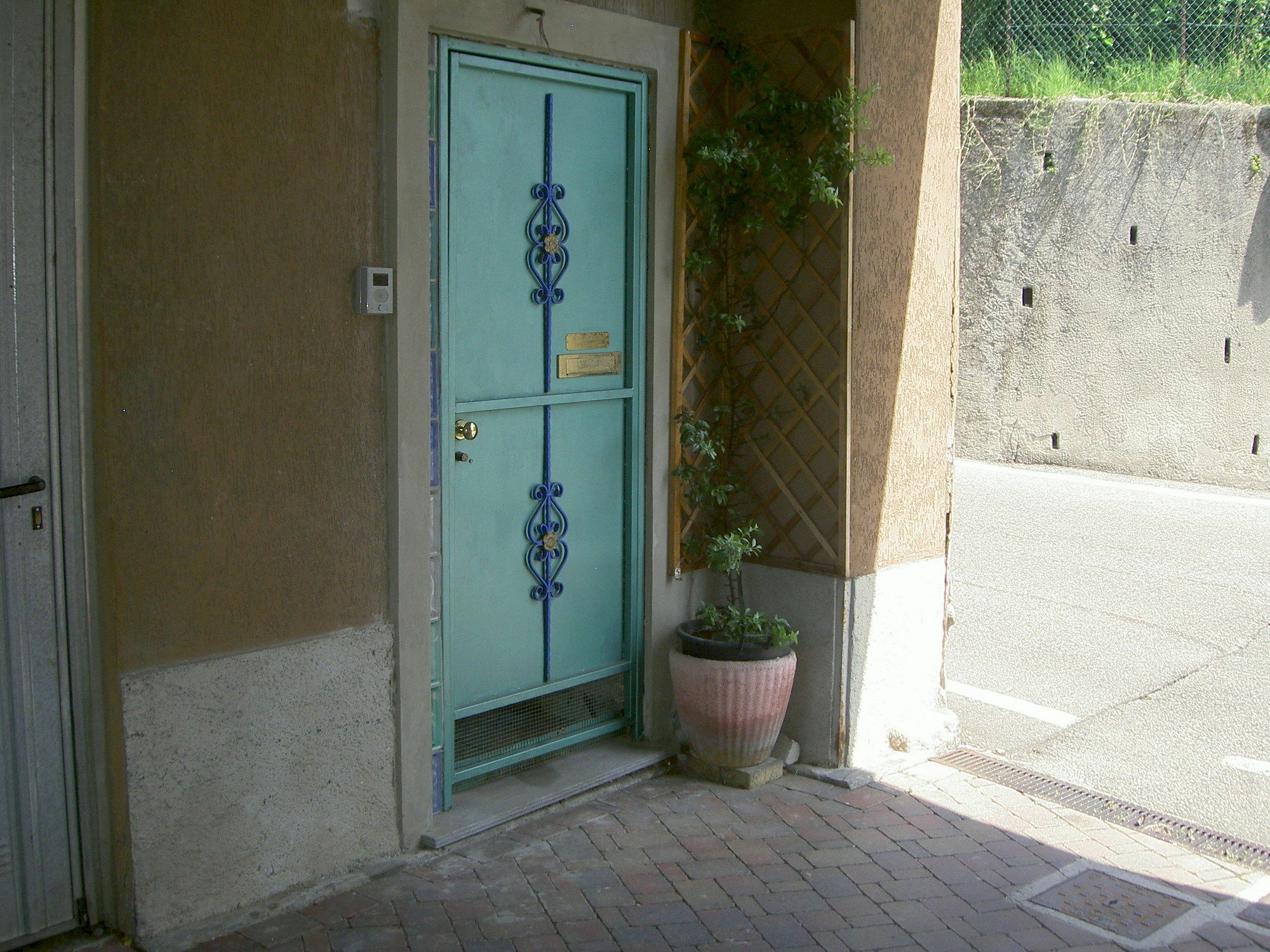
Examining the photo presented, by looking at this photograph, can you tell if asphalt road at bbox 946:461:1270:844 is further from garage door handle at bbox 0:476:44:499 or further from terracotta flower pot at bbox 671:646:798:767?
garage door handle at bbox 0:476:44:499

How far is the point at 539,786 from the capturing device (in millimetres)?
4824

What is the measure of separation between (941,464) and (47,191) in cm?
379

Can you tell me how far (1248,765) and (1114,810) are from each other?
3.60 feet

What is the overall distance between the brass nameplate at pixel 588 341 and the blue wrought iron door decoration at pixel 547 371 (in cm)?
10

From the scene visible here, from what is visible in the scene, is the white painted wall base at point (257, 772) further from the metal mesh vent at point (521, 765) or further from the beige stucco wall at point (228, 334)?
the metal mesh vent at point (521, 765)

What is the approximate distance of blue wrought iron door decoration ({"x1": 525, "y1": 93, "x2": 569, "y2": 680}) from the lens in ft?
15.5

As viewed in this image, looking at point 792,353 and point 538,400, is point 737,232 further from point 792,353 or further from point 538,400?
point 538,400

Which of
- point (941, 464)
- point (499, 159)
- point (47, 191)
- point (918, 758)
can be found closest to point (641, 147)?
point (499, 159)

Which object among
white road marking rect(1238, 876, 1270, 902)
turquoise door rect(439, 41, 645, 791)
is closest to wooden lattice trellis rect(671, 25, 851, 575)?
turquoise door rect(439, 41, 645, 791)

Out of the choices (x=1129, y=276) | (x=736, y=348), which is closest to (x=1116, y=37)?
(x=1129, y=276)

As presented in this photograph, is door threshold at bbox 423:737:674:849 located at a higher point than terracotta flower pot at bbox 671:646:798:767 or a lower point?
lower

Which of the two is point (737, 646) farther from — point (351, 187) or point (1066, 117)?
point (1066, 117)

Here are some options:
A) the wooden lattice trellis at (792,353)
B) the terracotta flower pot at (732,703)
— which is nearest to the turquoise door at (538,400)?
the wooden lattice trellis at (792,353)

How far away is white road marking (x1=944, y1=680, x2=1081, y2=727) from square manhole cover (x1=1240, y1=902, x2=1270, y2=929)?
199 centimetres
